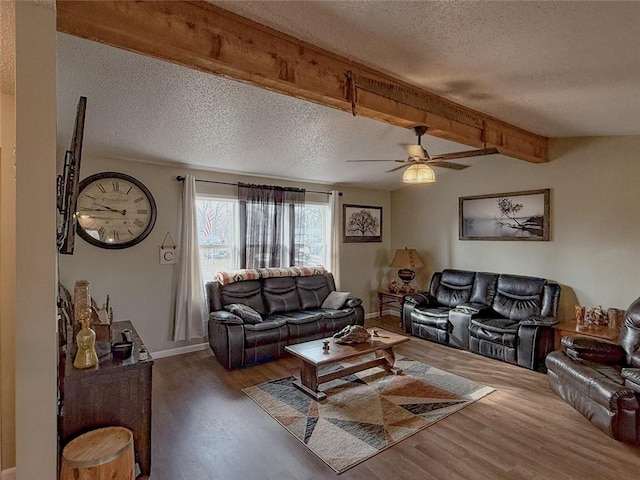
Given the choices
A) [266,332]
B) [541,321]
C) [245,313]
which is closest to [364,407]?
[266,332]

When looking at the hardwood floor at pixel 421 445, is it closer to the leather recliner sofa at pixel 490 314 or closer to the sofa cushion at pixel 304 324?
the leather recliner sofa at pixel 490 314

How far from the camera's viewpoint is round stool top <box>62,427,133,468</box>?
176 centimetres

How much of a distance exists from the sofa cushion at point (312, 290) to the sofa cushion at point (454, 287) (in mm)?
1756

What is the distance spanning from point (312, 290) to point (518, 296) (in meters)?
2.80

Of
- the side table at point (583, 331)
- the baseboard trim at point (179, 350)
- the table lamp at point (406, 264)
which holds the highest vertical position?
the table lamp at point (406, 264)

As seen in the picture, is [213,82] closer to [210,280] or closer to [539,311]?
[210,280]

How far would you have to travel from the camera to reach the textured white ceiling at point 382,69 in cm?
175

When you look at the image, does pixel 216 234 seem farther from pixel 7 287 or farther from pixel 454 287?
pixel 454 287

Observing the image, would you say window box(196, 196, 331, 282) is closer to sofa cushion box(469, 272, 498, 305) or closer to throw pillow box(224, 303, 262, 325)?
throw pillow box(224, 303, 262, 325)

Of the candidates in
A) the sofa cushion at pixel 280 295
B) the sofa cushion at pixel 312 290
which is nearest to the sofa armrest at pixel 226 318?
the sofa cushion at pixel 280 295

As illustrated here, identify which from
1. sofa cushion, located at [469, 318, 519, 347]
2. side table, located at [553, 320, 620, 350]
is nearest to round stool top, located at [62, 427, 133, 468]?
sofa cushion, located at [469, 318, 519, 347]

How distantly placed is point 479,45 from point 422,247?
455 centimetres

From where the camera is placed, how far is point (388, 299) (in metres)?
6.57

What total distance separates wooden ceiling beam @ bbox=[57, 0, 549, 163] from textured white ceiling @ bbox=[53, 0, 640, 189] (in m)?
0.10
